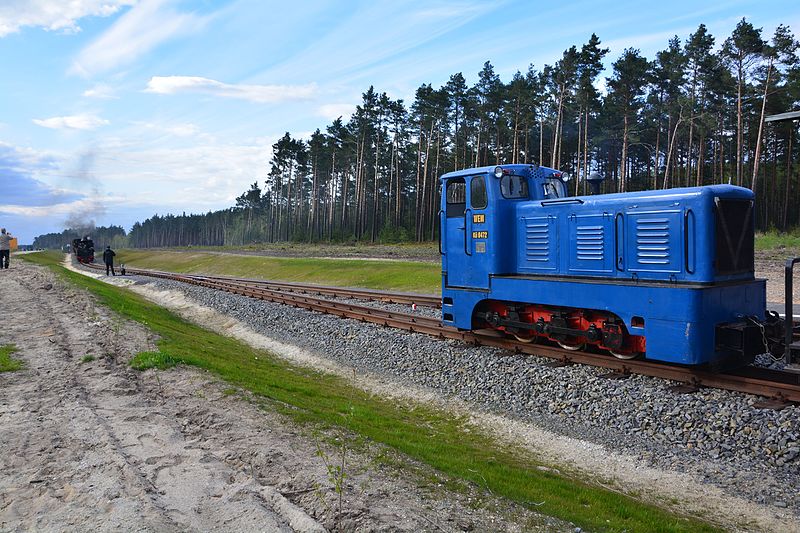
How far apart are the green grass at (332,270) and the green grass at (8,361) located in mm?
16947

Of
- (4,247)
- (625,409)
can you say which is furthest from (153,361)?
(4,247)

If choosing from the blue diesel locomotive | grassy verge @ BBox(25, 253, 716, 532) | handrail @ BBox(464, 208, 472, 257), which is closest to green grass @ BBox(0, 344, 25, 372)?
grassy verge @ BBox(25, 253, 716, 532)

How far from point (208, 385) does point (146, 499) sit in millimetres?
3905

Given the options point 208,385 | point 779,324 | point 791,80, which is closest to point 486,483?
point 208,385

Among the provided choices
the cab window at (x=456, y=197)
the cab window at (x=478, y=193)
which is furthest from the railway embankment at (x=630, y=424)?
the cab window at (x=478, y=193)

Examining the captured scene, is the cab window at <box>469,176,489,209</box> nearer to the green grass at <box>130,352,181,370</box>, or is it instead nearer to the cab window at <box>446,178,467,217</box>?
the cab window at <box>446,178,467,217</box>

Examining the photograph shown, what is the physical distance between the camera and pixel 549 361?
10.0 meters

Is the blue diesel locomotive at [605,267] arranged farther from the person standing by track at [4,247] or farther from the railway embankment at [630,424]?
the person standing by track at [4,247]

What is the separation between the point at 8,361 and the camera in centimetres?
851

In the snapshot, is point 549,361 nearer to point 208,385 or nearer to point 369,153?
point 208,385

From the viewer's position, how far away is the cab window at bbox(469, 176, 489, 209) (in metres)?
11.2

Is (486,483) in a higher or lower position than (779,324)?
lower

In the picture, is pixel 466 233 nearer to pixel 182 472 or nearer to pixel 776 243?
pixel 182 472

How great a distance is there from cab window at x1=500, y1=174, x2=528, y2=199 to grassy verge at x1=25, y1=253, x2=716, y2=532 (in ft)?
16.3
